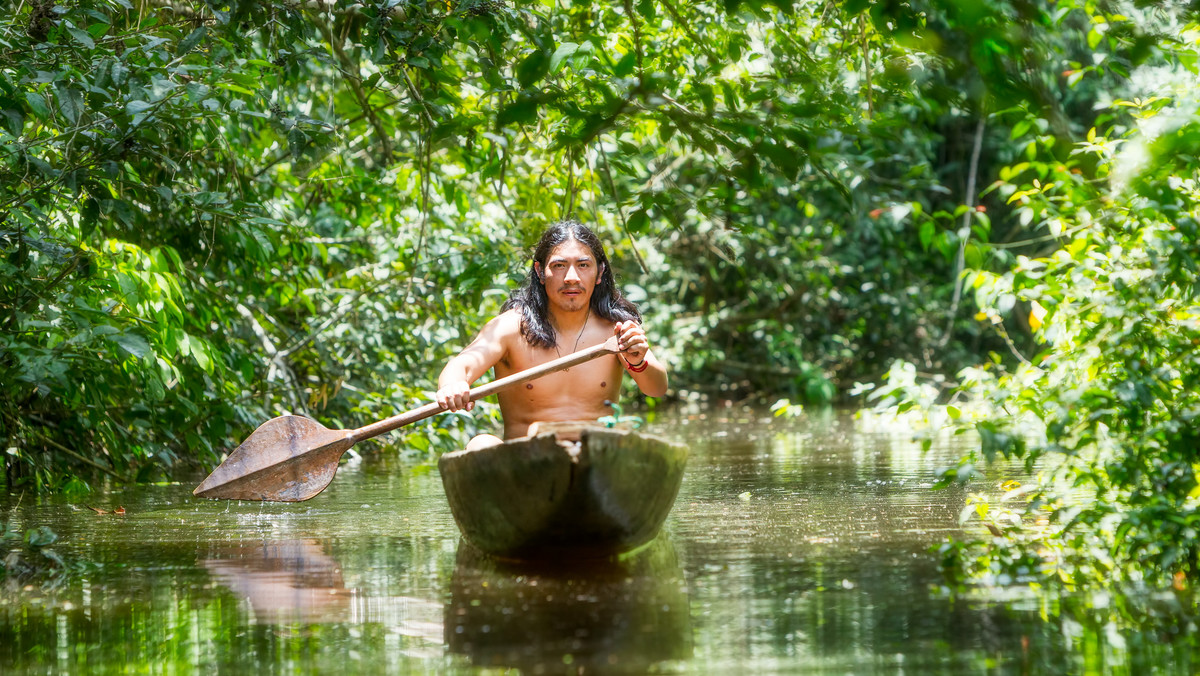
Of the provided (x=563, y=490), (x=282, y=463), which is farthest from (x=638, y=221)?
(x=282, y=463)

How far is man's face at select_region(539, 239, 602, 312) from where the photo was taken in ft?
14.1

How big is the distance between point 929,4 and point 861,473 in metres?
3.21

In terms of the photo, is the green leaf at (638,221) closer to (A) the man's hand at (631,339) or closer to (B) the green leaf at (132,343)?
(A) the man's hand at (631,339)

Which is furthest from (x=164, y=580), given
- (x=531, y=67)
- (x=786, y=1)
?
(x=786, y=1)

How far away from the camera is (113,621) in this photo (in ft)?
9.05

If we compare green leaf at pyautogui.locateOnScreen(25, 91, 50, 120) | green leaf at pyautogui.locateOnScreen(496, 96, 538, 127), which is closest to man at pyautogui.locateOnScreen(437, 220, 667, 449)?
green leaf at pyautogui.locateOnScreen(25, 91, 50, 120)

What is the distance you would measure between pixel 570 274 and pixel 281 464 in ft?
4.19

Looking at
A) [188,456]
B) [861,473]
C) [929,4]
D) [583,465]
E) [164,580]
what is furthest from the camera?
→ [188,456]

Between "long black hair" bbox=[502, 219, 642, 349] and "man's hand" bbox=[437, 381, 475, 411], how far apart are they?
55 cm

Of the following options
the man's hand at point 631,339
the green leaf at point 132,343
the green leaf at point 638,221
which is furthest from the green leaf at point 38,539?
the green leaf at point 638,221

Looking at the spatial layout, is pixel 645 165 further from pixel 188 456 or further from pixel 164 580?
pixel 164 580

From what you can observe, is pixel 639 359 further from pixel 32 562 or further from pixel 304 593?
pixel 32 562

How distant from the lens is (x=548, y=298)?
4.45 m

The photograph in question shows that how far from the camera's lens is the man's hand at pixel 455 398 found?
3779mm
